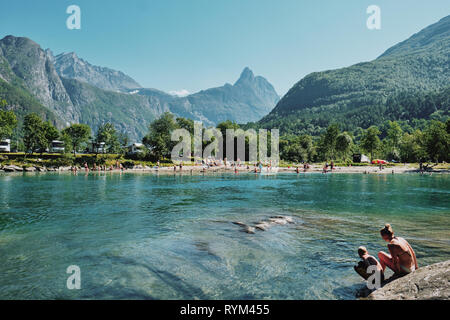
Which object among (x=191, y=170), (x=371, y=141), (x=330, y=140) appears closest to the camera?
(x=191, y=170)

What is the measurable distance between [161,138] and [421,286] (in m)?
104

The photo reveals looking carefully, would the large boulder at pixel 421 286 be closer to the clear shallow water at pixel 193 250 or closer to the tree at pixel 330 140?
the clear shallow water at pixel 193 250

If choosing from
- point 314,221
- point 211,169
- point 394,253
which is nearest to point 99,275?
point 394,253

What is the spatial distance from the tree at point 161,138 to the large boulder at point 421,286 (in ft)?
332

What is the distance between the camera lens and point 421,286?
7.31 metres

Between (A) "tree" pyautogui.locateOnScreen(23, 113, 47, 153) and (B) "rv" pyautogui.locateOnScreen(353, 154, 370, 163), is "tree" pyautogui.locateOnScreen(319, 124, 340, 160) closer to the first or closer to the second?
(B) "rv" pyautogui.locateOnScreen(353, 154, 370, 163)

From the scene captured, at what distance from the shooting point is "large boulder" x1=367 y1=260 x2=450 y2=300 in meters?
6.88

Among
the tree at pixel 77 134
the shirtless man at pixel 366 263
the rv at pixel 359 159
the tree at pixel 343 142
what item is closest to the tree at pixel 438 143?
the tree at pixel 343 142

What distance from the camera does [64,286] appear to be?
9109 millimetres

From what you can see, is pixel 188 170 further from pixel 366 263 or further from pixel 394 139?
pixel 394 139

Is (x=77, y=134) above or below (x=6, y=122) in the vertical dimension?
below

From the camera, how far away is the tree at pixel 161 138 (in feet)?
347

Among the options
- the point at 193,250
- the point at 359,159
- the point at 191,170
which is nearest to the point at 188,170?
the point at 191,170
